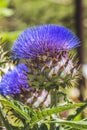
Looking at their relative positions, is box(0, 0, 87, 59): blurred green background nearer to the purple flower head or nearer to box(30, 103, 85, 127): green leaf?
the purple flower head

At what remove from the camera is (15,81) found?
1.60m

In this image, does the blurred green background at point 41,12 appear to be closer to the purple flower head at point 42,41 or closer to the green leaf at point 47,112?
the purple flower head at point 42,41

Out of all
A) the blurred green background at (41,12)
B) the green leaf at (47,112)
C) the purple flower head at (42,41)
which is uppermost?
the blurred green background at (41,12)

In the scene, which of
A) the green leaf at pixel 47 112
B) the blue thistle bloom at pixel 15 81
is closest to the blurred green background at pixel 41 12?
the blue thistle bloom at pixel 15 81

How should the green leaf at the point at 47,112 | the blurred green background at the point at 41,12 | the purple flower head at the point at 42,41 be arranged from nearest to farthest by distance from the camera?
1. the green leaf at the point at 47,112
2. the purple flower head at the point at 42,41
3. the blurred green background at the point at 41,12

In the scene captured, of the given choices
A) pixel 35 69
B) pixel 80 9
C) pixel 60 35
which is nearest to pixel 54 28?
pixel 60 35

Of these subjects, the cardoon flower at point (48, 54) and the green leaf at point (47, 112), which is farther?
the cardoon flower at point (48, 54)

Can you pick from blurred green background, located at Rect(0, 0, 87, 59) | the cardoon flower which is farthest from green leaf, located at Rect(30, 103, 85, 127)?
blurred green background, located at Rect(0, 0, 87, 59)

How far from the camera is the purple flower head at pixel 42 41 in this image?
5.07 feet

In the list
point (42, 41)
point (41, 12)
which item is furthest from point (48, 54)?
point (41, 12)

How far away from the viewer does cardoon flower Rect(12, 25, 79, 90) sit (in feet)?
5.08

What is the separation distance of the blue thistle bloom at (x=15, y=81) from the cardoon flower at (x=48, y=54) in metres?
0.03

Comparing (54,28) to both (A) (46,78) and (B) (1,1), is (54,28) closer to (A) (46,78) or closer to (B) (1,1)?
(A) (46,78)

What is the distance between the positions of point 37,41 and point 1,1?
6.97ft
